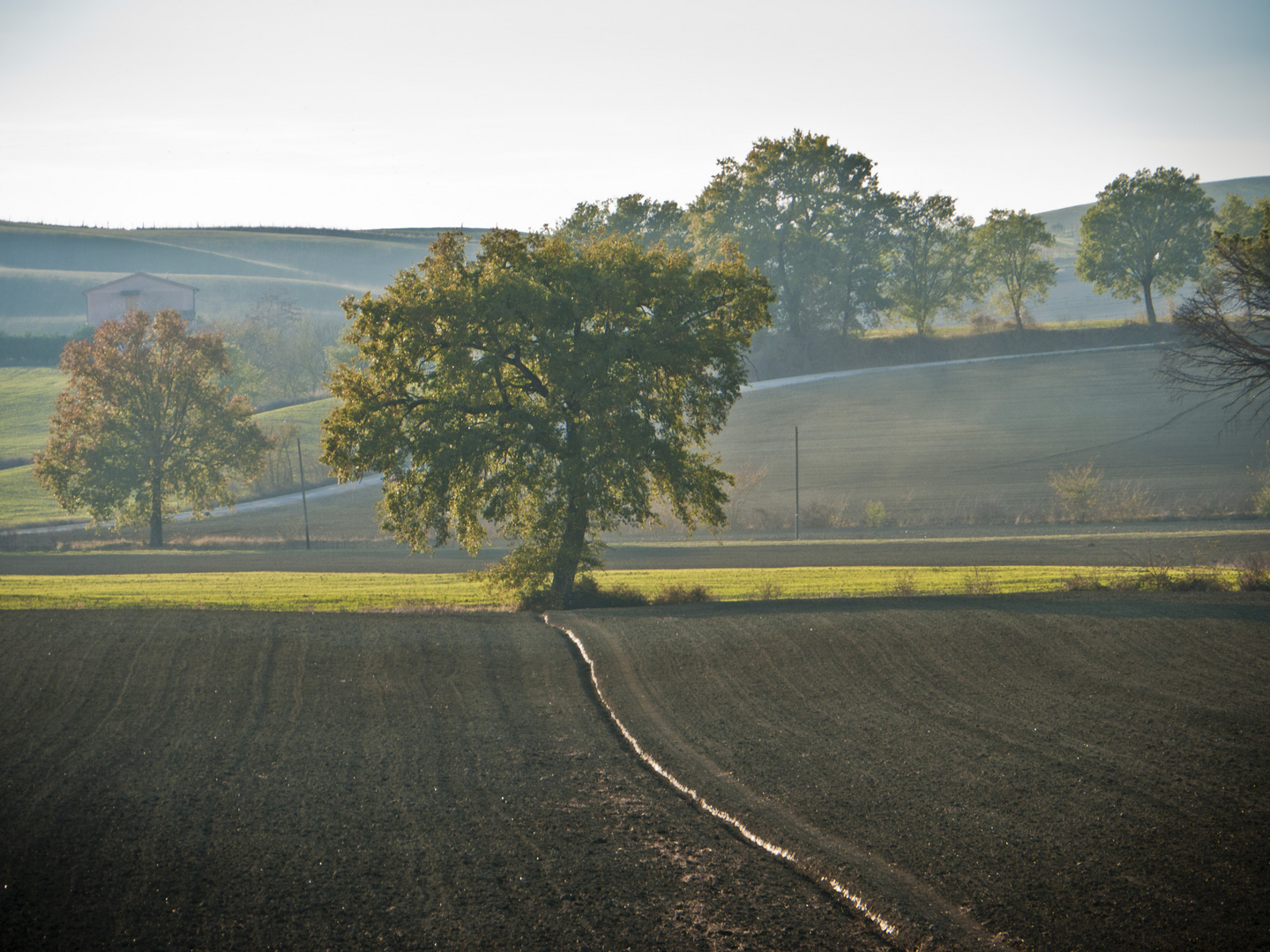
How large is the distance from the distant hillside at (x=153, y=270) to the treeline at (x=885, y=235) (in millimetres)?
67131

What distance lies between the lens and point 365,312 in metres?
21.5

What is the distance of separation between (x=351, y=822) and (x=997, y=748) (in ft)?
24.4

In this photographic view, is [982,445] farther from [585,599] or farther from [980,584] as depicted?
[585,599]

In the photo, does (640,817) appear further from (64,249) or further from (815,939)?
(64,249)

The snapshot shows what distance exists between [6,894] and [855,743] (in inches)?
350

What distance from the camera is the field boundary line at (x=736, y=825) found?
24.4ft

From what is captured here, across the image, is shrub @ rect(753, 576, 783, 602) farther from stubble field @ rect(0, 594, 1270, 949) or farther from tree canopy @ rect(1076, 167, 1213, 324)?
tree canopy @ rect(1076, 167, 1213, 324)

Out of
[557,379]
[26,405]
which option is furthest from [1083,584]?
[26,405]

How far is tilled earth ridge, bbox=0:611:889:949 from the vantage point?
745 cm

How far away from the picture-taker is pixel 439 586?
28234 mm

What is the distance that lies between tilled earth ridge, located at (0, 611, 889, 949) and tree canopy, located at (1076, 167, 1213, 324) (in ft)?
270

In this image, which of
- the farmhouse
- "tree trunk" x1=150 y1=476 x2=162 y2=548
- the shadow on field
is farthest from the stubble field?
the farmhouse

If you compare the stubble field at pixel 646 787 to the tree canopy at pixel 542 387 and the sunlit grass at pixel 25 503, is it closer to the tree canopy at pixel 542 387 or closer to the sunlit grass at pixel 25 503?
the tree canopy at pixel 542 387

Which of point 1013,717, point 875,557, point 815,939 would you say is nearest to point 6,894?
point 815,939
